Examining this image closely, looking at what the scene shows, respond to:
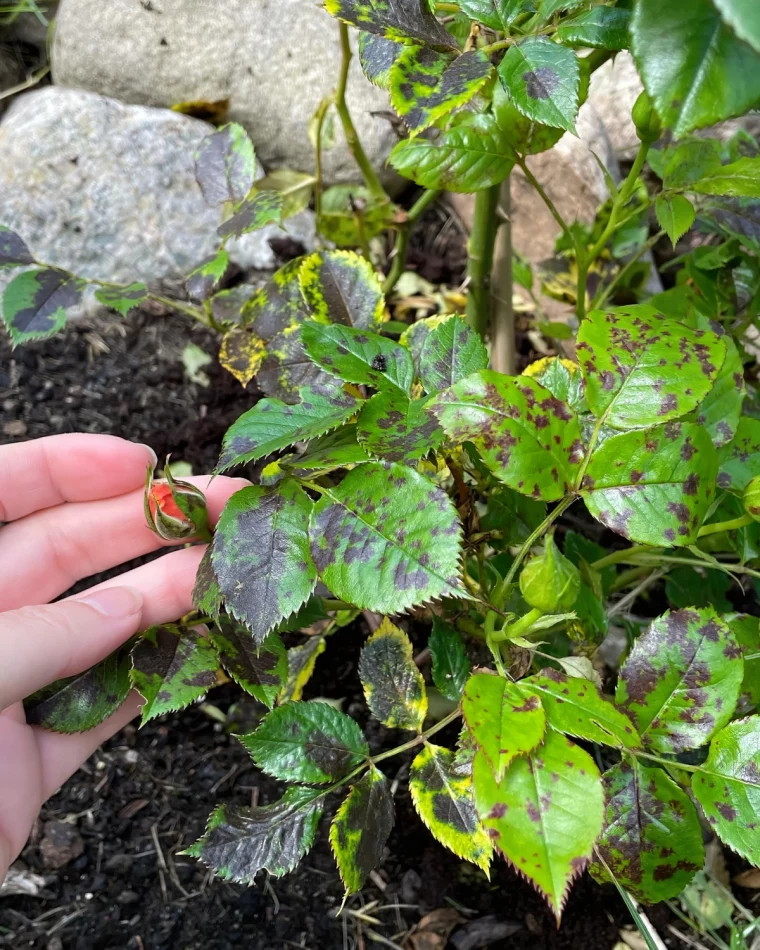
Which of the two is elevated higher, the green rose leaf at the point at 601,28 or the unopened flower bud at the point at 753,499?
the green rose leaf at the point at 601,28

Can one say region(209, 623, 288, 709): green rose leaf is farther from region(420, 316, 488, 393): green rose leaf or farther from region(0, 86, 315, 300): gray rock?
region(0, 86, 315, 300): gray rock

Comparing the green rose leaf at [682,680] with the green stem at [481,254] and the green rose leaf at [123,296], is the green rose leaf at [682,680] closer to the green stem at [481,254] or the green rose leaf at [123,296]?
the green stem at [481,254]

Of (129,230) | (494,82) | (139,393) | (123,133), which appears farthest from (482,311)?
(123,133)

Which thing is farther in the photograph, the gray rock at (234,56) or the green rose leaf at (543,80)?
the gray rock at (234,56)

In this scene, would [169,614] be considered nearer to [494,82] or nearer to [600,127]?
[494,82]

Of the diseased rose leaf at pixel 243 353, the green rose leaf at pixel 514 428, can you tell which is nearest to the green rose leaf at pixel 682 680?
the green rose leaf at pixel 514 428

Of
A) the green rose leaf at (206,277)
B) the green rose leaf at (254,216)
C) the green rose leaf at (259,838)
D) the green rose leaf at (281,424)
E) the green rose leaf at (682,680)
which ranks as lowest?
the green rose leaf at (259,838)

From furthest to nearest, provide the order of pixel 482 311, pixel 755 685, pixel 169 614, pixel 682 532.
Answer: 1. pixel 482 311
2. pixel 169 614
3. pixel 755 685
4. pixel 682 532
